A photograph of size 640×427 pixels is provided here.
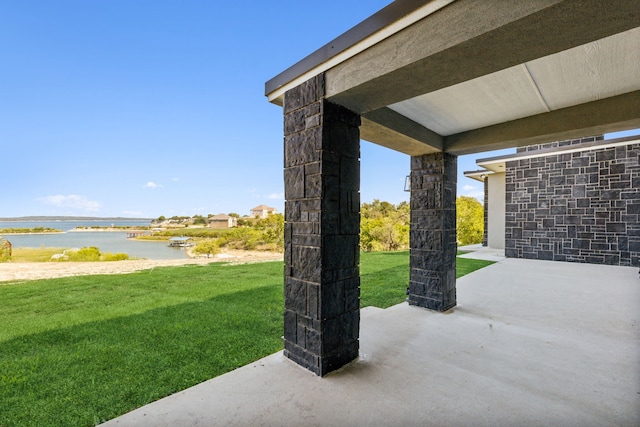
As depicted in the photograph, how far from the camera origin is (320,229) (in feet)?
7.03

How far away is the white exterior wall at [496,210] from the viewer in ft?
37.9

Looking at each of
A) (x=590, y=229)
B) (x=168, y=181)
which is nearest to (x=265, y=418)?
(x=590, y=229)

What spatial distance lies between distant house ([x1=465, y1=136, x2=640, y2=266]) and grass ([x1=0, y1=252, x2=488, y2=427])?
5.82 metres

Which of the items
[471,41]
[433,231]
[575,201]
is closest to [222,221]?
[575,201]

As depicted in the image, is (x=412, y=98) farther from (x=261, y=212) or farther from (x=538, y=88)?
(x=261, y=212)

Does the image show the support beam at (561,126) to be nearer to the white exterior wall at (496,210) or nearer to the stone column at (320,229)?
the stone column at (320,229)

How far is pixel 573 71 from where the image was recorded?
2.12 metres

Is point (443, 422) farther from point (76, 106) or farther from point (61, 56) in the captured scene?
point (76, 106)

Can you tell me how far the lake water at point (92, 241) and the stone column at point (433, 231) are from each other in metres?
13.0

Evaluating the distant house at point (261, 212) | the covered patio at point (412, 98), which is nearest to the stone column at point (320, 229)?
the covered patio at point (412, 98)

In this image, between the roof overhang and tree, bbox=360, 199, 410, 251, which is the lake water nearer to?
tree, bbox=360, 199, 410, 251

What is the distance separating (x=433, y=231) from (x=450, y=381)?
6.50 feet

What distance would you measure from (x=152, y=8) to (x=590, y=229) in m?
16.4

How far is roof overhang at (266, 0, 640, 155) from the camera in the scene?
1.31 meters
